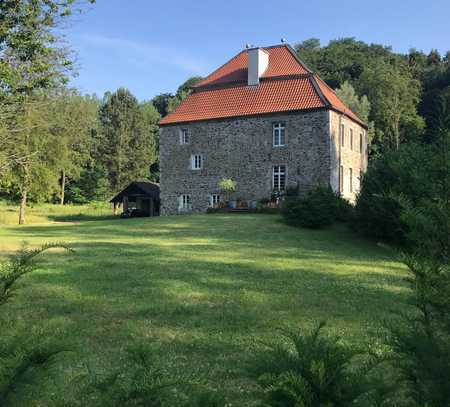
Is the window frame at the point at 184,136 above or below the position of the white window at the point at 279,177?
above

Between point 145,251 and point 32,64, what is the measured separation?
279 inches

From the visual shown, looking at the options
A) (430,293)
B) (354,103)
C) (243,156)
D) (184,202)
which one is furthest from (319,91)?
(430,293)

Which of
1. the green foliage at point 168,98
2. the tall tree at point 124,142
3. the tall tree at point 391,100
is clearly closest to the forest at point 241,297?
the tall tree at point 124,142

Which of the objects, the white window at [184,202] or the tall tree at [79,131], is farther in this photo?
the tall tree at [79,131]

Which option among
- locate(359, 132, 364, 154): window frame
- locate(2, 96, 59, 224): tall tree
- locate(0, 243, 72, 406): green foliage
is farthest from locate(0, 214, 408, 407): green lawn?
locate(359, 132, 364, 154): window frame

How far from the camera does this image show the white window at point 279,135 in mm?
31688

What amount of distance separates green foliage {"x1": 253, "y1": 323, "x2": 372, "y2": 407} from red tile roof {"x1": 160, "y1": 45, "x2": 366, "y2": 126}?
2845 centimetres

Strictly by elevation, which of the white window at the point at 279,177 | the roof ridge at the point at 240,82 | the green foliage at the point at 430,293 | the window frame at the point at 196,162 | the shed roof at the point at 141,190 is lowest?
the green foliage at the point at 430,293

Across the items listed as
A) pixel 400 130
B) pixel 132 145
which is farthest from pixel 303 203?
pixel 132 145

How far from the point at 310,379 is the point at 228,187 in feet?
98.2

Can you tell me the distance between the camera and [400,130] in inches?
2350

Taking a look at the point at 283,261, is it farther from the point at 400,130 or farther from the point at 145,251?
the point at 400,130

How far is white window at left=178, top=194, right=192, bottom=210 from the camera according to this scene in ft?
114

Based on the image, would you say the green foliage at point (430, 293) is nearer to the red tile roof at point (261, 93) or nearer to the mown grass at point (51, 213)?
the red tile roof at point (261, 93)
